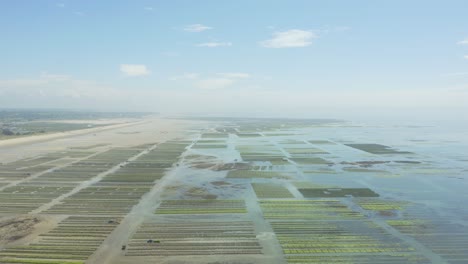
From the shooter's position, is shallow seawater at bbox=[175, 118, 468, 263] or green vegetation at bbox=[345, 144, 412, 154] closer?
shallow seawater at bbox=[175, 118, 468, 263]

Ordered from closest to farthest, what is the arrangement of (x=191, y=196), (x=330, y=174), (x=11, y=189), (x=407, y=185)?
(x=191, y=196) < (x=11, y=189) < (x=407, y=185) < (x=330, y=174)

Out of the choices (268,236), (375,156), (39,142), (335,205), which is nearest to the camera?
(268,236)

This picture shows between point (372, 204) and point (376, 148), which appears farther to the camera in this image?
point (376, 148)

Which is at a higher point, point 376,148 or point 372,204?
point 376,148

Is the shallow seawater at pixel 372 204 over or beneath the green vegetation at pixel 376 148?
beneath

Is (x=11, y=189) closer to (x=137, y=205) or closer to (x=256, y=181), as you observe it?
(x=137, y=205)

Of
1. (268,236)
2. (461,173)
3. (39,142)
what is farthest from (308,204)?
(39,142)

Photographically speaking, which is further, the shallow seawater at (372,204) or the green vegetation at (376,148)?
→ the green vegetation at (376,148)

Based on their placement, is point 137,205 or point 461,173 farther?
point 461,173

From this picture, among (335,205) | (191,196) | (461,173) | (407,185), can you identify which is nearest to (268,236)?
(335,205)

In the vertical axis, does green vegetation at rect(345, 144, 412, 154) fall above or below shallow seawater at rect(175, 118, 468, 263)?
above
